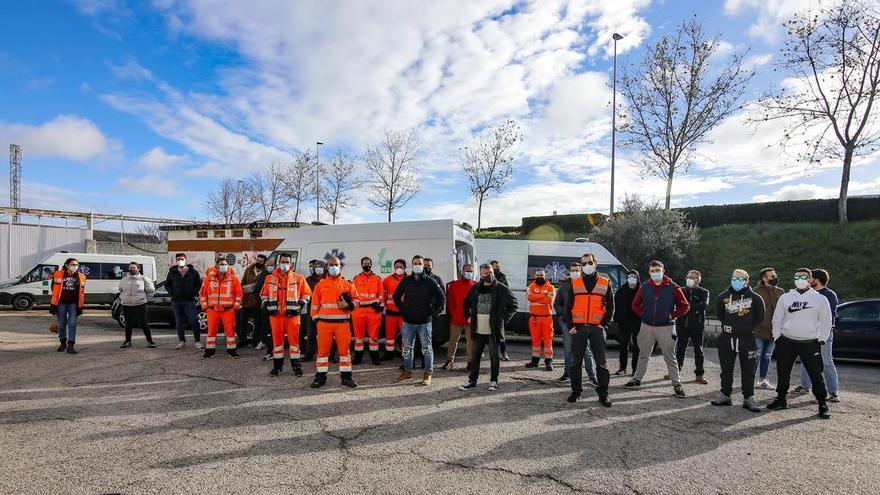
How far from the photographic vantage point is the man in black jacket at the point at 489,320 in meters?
6.57

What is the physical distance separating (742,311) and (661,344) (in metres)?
1.10

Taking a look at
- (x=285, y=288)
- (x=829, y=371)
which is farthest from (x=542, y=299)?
(x=285, y=288)

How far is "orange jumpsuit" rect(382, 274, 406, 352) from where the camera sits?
8.34 metres

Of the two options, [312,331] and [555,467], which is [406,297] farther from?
[555,467]

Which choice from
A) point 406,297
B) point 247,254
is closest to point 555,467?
point 406,297

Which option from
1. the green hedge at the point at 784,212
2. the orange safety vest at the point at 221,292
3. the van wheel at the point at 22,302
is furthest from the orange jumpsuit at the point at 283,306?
the green hedge at the point at 784,212

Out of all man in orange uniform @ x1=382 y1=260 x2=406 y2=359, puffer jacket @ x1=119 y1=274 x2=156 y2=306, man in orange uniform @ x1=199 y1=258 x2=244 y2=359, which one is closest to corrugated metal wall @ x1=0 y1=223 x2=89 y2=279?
puffer jacket @ x1=119 y1=274 x2=156 y2=306

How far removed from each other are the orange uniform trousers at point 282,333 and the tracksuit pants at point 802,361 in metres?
6.47

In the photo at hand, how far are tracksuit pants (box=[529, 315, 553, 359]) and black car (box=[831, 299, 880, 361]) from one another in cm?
555

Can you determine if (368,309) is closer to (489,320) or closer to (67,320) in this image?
(489,320)

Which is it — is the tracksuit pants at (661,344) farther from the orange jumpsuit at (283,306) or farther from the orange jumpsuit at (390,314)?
the orange jumpsuit at (283,306)

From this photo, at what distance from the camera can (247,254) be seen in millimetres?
13914

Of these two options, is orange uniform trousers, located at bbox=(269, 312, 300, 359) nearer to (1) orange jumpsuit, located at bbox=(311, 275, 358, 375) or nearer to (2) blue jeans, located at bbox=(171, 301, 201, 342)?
(1) orange jumpsuit, located at bbox=(311, 275, 358, 375)

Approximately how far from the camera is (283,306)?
23.9ft
